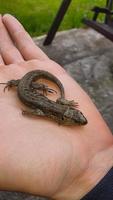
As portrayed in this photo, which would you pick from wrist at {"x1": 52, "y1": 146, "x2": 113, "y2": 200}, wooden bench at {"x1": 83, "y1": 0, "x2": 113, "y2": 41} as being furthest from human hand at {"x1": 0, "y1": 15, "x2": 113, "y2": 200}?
wooden bench at {"x1": 83, "y1": 0, "x2": 113, "y2": 41}

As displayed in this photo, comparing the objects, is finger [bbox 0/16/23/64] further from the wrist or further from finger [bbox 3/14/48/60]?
the wrist

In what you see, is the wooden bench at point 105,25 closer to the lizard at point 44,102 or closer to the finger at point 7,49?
the lizard at point 44,102

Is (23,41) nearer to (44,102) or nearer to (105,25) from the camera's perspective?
(44,102)

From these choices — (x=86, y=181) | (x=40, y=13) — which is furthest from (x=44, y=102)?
(x=40, y=13)

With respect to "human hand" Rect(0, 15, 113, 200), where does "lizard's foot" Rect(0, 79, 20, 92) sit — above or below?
below

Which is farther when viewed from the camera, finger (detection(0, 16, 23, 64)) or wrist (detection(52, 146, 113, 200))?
finger (detection(0, 16, 23, 64))

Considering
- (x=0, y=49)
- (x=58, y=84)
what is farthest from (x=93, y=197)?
(x=0, y=49)

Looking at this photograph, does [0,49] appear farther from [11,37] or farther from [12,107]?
[12,107]

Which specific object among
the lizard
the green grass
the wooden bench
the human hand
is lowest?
the green grass
